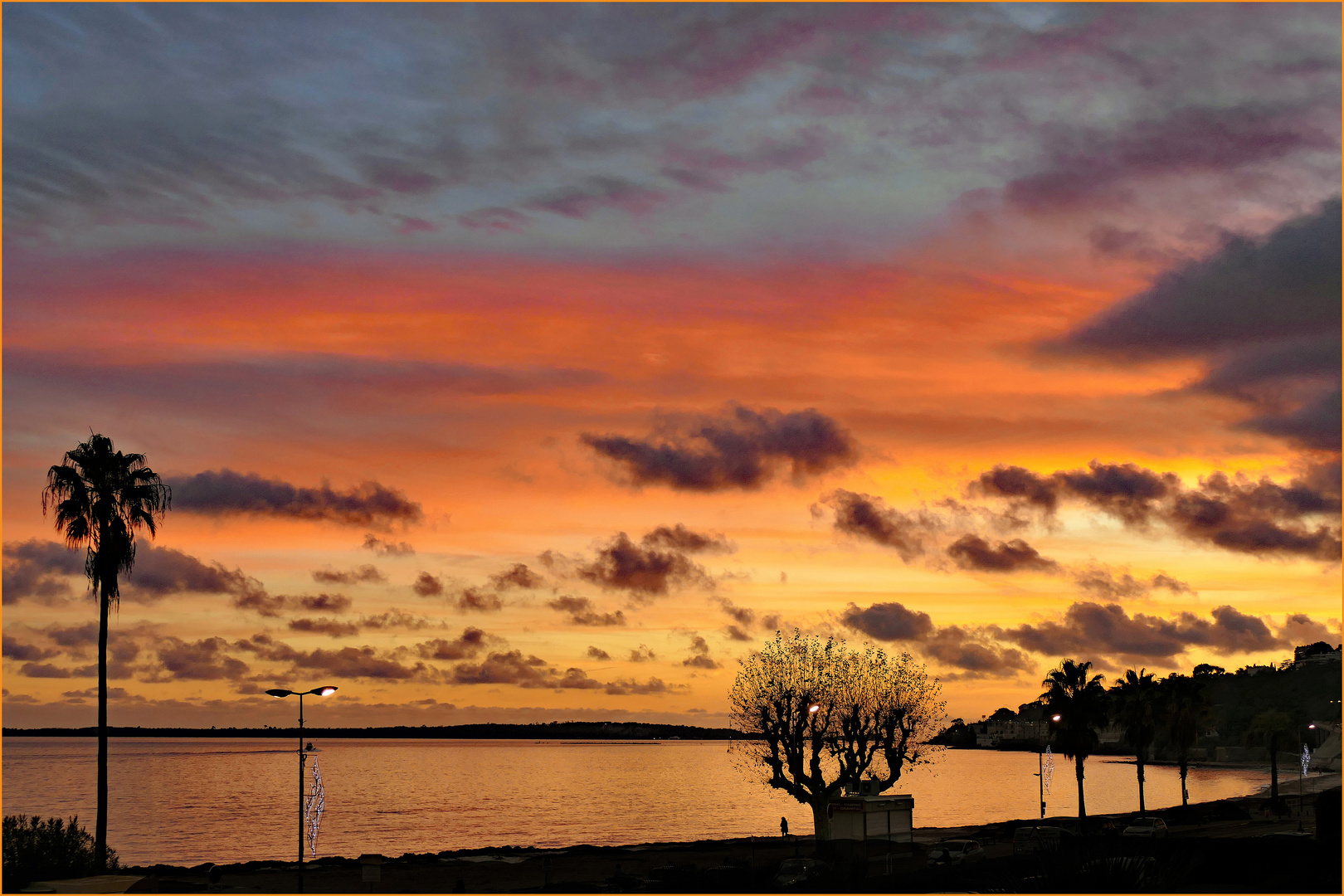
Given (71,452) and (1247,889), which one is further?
(71,452)

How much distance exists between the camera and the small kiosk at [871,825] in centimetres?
6159

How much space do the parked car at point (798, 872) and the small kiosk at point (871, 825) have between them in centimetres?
476

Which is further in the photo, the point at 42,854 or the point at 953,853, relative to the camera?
the point at 953,853

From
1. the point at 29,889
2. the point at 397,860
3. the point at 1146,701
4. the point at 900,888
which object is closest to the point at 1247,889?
the point at 900,888

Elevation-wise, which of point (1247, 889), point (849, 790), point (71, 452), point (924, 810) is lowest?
point (924, 810)

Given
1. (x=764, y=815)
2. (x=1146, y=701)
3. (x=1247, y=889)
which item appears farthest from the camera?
(x=764, y=815)

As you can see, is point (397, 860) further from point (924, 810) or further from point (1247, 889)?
point (924, 810)

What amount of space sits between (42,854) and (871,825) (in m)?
41.0

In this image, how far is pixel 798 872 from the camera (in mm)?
54812

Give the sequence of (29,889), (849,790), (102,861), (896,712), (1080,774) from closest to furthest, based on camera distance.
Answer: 1. (29,889)
2. (102,861)
3. (849,790)
4. (896,712)
5. (1080,774)

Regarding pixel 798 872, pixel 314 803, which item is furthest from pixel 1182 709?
pixel 314 803

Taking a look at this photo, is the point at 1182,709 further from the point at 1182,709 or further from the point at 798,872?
the point at 798,872

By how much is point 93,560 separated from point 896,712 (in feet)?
159

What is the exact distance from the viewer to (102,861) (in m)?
48.0
